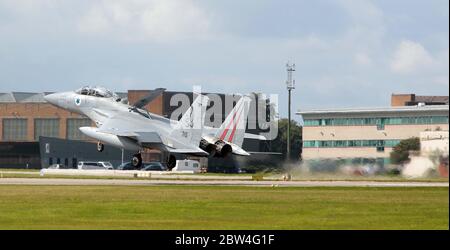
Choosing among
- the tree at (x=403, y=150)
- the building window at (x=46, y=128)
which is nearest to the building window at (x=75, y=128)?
the building window at (x=46, y=128)

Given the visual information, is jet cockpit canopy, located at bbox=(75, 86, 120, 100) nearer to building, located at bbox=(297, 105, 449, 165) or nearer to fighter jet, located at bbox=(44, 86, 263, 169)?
fighter jet, located at bbox=(44, 86, 263, 169)

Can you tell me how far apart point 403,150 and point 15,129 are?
12483 centimetres

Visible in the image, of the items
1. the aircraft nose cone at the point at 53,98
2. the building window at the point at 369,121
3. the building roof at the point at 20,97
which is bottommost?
the building window at the point at 369,121

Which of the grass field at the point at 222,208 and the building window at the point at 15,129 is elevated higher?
the building window at the point at 15,129

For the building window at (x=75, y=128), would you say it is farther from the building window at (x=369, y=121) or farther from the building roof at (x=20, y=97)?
the building window at (x=369, y=121)

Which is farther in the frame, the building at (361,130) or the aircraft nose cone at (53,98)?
the aircraft nose cone at (53,98)

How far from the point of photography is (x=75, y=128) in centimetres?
17812

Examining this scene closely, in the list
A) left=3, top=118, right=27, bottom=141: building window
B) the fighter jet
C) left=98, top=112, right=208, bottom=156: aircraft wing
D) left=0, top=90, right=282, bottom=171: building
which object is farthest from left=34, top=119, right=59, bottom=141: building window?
left=98, top=112, right=208, bottom=156: aircraft wing

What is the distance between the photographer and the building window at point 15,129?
17750 cm

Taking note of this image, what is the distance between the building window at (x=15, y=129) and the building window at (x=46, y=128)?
5.82 ft

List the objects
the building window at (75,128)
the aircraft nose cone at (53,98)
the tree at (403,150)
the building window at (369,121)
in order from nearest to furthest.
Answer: the tree at (403,150) → the aircraft nose cone at (53,98) → the building window at (369,121) → the building window at (75,128)

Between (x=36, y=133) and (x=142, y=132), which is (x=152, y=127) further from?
(x=36, y=133)
